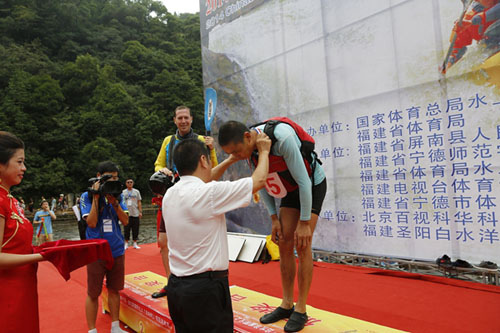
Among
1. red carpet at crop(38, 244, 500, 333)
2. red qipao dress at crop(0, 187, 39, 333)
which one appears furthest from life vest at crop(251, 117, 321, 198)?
red carpet at crop(38, 244, 500, 333)

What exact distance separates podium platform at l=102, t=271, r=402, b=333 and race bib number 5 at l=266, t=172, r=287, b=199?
0.78 metres

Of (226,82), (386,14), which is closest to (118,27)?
(226,82)

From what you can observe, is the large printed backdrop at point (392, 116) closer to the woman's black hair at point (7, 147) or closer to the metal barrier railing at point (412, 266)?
the metal barrier railing at point (412, 266)

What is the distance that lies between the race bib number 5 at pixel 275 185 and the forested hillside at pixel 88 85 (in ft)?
79.3

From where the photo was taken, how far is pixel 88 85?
29453 millimetres

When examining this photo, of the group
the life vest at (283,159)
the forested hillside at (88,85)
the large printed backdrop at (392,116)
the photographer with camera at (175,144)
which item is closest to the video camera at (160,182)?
the photographer with camera at (175,144)

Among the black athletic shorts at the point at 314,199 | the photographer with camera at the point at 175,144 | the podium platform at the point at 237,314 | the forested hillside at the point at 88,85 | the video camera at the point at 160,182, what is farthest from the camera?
the forested hillside at the point at 88,85

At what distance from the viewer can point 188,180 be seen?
1.48 meters

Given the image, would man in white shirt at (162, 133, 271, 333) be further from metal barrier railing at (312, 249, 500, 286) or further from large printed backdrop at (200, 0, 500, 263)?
metal barrier railing at (312, 249, 500, 286)

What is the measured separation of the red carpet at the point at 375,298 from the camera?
2471 mm

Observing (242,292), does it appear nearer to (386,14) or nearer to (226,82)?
(386,14)

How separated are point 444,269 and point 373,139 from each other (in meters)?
1.60

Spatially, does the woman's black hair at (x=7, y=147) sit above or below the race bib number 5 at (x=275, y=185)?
above

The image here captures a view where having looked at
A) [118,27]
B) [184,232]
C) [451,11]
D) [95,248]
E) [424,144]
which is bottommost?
[95,248]
